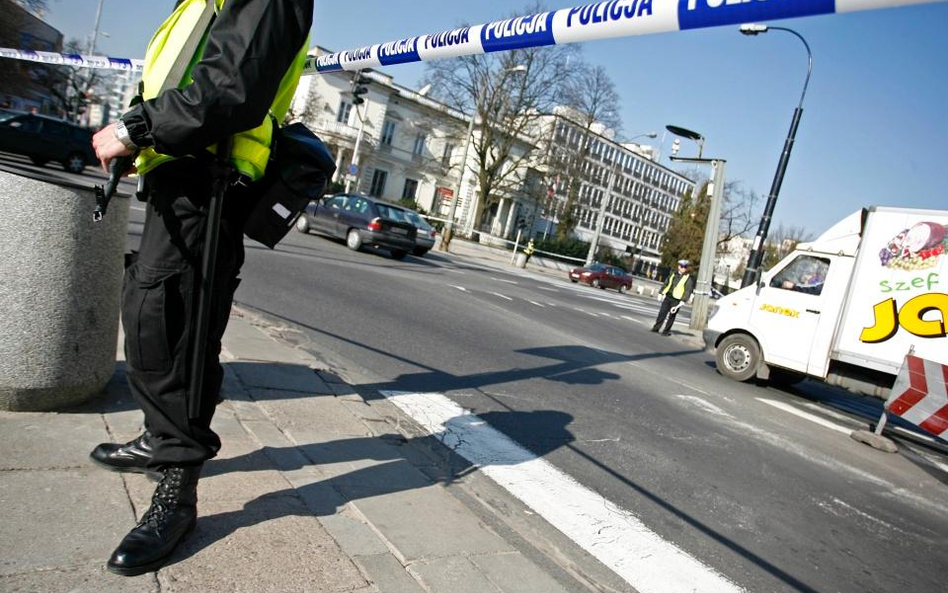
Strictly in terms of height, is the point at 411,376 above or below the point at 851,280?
below

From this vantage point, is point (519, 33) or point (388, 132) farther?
point (388, 132)

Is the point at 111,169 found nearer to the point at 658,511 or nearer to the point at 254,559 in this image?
the point at 254,559

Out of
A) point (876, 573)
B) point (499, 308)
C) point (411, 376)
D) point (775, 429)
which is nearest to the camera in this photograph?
point (876, 573)

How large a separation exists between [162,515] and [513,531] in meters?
1.51

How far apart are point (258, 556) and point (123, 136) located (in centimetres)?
142

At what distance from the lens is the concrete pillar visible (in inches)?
101

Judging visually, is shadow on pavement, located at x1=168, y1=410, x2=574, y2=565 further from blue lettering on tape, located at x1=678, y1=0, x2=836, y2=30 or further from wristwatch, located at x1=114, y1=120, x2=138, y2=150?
blue lettering on tape, located at x1=678, y1=0, x2=836, y2=30

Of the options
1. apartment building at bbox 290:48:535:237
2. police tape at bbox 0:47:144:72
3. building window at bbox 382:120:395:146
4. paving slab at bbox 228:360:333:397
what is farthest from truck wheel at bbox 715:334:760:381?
building window at bbox 382:120:395:146

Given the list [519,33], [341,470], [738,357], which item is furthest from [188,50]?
[738,357]

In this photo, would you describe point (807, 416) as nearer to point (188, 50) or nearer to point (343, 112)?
point (188, 50)

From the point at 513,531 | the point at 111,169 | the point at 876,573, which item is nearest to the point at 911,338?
the point at 876,573

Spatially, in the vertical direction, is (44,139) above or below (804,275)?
below

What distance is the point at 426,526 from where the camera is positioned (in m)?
2.53

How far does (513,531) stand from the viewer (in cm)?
284
